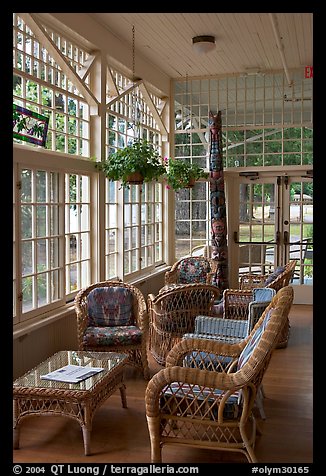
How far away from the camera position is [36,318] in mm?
5305

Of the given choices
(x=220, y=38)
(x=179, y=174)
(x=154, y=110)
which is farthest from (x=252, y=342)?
(x=154, y=110)

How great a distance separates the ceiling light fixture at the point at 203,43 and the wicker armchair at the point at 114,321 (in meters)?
3.39

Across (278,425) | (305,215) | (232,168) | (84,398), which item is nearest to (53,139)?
(84,398)

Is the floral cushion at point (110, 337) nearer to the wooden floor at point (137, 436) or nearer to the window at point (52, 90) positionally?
the wooden floor at point (137, 436)

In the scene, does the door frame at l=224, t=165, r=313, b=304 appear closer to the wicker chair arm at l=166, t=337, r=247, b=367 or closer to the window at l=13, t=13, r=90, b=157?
the window at l=13, t=13, r=90, b=157

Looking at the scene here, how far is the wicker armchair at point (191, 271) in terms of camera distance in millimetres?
8047

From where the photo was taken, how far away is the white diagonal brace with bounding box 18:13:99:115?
206 inches

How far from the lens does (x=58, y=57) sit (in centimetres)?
568

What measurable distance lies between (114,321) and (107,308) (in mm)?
143

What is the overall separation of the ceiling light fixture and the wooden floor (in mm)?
4279

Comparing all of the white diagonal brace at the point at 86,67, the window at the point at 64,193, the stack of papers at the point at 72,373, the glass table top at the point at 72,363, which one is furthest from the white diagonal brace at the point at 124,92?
the stack of papers at the point at 72,373
